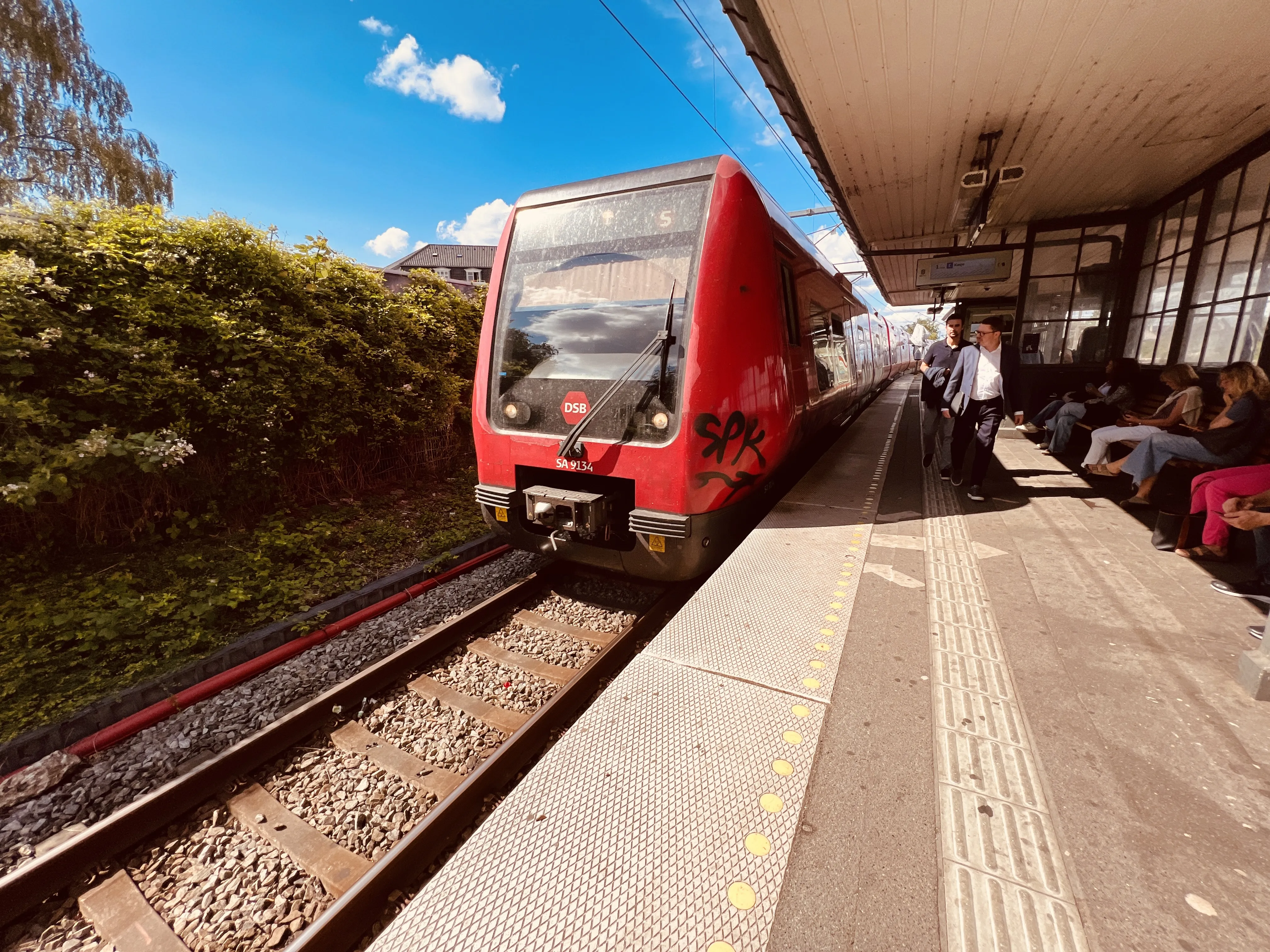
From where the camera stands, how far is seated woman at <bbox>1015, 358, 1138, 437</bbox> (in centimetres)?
629

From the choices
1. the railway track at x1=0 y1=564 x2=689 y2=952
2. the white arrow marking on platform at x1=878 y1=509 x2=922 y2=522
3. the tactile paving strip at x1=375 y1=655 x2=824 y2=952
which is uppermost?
the white arrow marking on platform at x1=878 y1=509 x2=922 y2=522

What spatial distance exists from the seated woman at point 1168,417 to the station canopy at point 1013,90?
2.21 meters

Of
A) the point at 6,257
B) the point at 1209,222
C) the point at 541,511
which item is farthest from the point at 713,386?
the point at 1209,222

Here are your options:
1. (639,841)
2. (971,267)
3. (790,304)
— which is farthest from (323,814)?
(971,267)

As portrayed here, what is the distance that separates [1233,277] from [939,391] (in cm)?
300

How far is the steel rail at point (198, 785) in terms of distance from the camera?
1.84m

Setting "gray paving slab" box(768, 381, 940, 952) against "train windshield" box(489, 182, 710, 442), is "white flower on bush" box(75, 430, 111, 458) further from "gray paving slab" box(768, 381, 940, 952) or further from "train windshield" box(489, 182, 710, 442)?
"gray paving slab" box(768, 381, 940, 952)

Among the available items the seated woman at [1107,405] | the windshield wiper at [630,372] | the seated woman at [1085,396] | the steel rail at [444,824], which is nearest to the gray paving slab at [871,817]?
the steel rail at [444,824]

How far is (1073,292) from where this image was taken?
809cm

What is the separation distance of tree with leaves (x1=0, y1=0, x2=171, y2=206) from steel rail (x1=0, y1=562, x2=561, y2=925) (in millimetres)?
14003

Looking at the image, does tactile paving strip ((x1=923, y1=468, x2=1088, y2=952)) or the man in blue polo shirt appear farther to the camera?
the man in blue polo shirt

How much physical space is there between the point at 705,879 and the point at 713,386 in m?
2.32

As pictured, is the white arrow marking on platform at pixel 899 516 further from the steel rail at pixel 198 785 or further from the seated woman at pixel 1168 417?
the steel rail at pixel 198 785

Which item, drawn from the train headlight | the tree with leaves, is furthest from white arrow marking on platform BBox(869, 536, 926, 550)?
the tree with leaves
